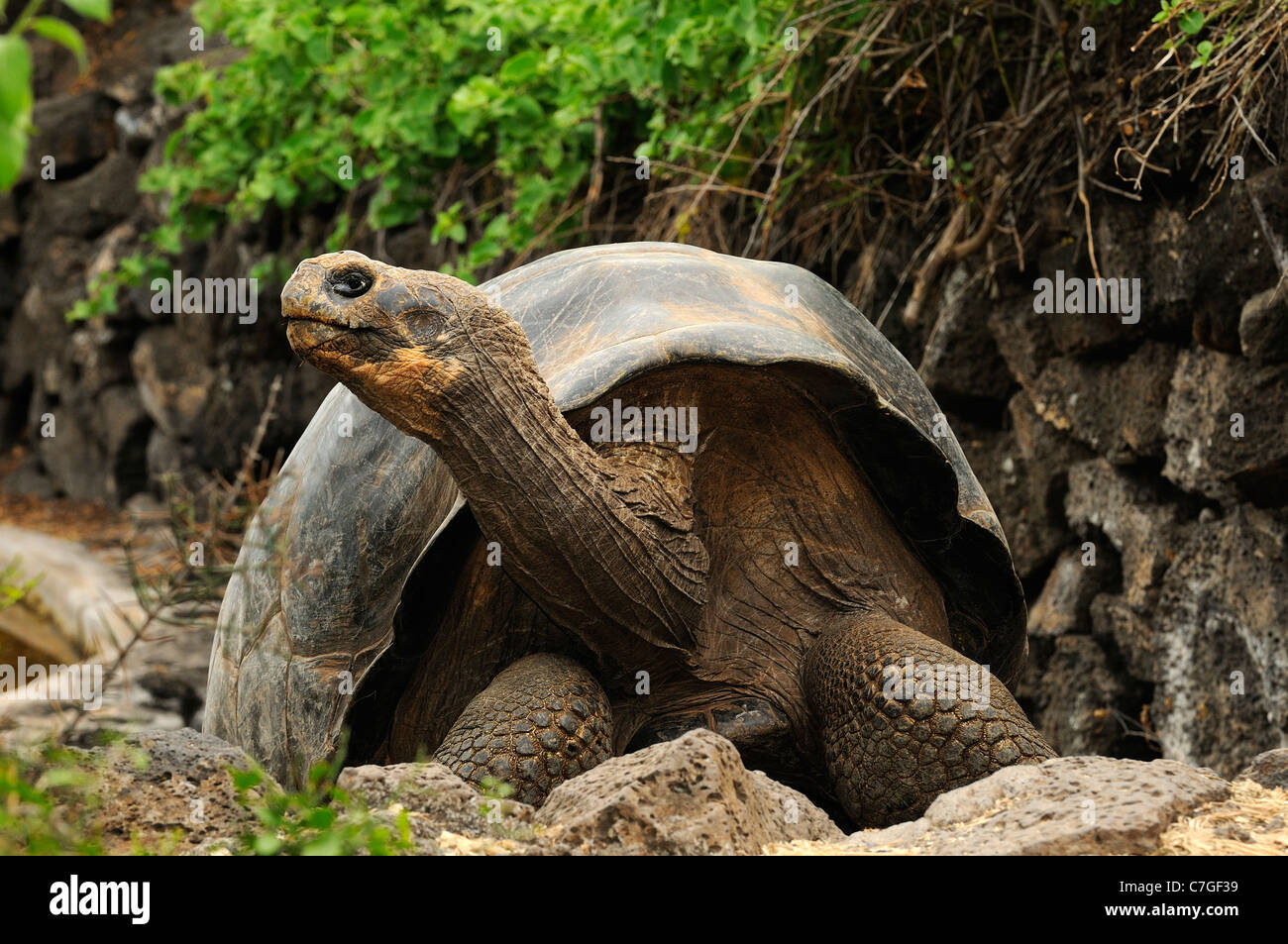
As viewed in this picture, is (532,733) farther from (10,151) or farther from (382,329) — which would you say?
(10,151)

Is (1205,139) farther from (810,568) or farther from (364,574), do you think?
(364,574)

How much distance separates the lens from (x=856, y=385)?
9.16ft

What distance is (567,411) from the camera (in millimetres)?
2580

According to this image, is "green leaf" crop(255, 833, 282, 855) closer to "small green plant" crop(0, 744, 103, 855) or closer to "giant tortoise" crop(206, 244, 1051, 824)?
"small green plant" crop(0, 744, 103, 855)

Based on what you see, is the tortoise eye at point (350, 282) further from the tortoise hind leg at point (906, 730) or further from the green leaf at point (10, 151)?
the green leaf at point (10, 151)

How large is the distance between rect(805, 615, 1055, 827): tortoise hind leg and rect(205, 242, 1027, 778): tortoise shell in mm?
425

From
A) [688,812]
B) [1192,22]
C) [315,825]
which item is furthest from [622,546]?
[1192,22]

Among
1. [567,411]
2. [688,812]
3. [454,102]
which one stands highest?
[454,102]

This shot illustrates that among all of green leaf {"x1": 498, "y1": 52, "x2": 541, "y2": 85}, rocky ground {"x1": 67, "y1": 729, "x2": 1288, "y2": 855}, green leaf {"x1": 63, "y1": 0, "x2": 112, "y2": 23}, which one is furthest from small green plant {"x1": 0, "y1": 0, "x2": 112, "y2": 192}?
green leaf {"x1": 498, "y1": 52, "x2": 541, "y2": 85}

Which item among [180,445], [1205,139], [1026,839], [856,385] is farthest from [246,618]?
[180,445]

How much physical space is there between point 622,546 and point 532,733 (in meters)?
0.35

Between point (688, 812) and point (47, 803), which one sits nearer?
point (47, 803)

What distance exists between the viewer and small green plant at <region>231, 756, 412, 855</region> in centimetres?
142
